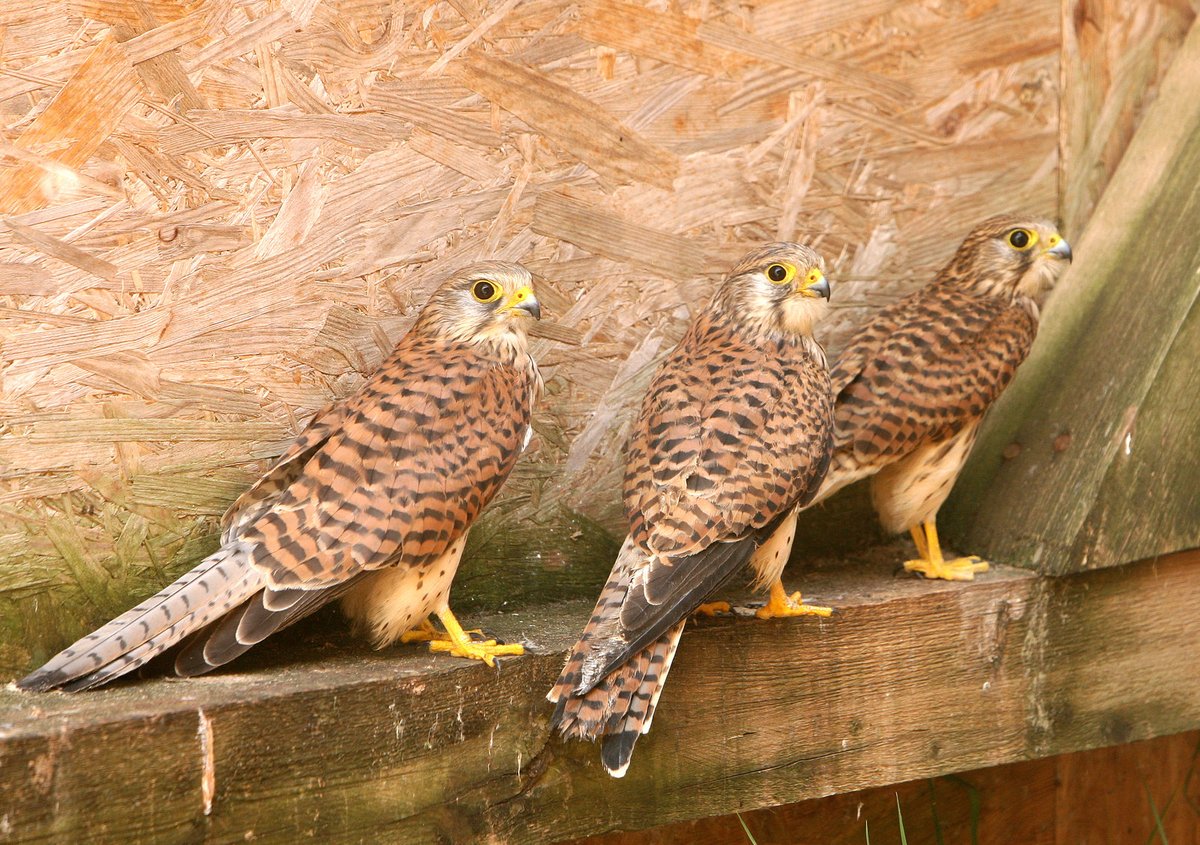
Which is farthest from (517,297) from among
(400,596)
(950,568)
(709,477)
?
(950,568)

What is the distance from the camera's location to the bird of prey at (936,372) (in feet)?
11.4

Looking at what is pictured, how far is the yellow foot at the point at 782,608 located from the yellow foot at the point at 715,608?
93 millimetres

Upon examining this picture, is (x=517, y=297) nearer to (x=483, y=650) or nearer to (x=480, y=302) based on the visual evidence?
(x=480, y=302)

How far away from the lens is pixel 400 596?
290cm

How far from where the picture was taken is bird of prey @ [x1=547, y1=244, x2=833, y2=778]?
8.98 feet

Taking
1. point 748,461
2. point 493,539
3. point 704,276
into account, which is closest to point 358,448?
point 493,539

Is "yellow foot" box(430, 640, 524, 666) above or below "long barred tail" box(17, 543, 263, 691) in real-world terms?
below

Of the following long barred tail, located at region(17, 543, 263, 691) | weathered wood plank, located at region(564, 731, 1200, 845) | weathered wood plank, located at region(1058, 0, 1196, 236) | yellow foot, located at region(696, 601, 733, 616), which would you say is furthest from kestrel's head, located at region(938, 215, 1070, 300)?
long barred tail, located at region(17, 543, 263, 691)

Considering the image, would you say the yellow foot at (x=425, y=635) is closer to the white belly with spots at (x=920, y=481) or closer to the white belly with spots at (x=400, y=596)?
the white belly with spots at (x=400, y=596)

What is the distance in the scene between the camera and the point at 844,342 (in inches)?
151

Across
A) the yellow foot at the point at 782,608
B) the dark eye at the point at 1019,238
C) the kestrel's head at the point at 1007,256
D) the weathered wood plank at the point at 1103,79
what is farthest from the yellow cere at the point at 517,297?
the weathered wood plank at the point at 1103,79

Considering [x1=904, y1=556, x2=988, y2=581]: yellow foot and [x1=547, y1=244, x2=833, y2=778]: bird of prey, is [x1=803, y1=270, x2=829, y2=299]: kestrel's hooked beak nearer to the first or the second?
[x1=547, y1=244, x2=833, y2=778]: bird of prey

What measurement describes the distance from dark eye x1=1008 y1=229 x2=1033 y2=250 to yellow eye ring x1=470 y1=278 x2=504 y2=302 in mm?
1597

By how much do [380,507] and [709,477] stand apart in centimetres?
75
